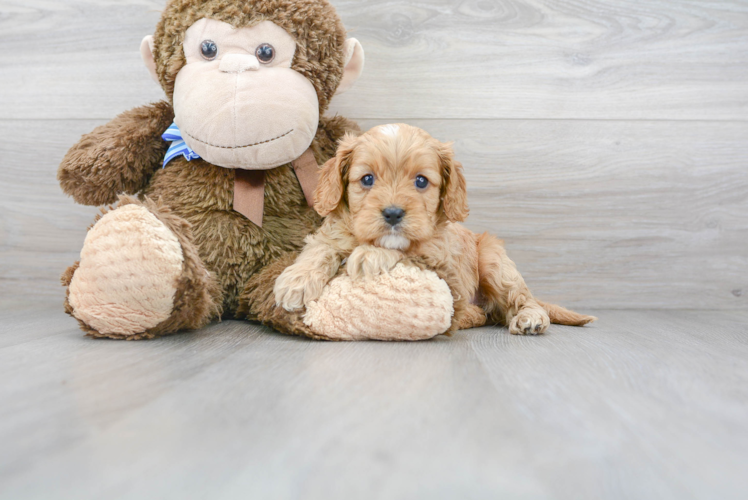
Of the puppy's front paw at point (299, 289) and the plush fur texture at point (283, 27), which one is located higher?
the plush fur texture at point (283, 27)

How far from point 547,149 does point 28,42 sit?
1.81m

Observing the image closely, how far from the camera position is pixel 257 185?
1.45 meters

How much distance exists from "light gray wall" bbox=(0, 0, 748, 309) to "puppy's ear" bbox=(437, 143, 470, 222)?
0.59 meters

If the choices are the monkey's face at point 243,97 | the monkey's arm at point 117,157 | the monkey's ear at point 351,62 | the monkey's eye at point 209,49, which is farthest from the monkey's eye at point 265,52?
the monkey's arm at point 117,157

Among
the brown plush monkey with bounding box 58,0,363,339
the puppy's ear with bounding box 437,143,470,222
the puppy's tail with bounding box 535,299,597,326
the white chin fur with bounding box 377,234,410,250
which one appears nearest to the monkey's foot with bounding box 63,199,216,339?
the brown plush monkey with bounding box 58,0,363,339

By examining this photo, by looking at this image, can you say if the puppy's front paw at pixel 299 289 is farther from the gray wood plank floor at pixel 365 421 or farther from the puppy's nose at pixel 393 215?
the puppy's nose at pixel 393 215

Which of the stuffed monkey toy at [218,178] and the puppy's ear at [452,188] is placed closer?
the stuffed monkey toy at [218,178]

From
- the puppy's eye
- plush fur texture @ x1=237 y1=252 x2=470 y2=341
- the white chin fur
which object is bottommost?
plush fur texture @ x1=237 y1=252 x2=470 y2=341

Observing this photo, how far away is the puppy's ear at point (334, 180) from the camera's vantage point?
1.29 meters

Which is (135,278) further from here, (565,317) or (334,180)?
(565,317)

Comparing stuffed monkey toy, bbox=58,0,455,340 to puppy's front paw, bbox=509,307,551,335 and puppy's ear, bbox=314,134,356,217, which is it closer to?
puppy's ear, bbox=314,134,356,217

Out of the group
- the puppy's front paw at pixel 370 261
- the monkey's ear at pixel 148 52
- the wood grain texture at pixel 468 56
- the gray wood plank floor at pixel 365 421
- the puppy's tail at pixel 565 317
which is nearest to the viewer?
the gray wood plank floor at pixel 365 421

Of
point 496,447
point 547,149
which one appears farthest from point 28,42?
point 496,447

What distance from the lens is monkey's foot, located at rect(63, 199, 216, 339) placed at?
1126 mm
